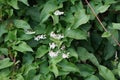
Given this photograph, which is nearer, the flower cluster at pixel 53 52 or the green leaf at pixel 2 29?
the flower cluster at pixel 53 52

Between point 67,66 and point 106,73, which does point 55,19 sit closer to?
point 67,66

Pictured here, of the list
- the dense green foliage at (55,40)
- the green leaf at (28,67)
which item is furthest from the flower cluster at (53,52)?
the green leaf at (28,67)

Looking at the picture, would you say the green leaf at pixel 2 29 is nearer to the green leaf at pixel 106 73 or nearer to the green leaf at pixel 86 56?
the green leaf at pixel 86 56

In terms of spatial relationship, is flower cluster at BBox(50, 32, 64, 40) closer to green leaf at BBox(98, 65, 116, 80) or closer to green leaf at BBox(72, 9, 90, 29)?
green leaf at BBox(72, 9, 90, 29)

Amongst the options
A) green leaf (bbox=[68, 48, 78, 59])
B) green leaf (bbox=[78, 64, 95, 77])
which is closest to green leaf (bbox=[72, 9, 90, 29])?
green leaf (bbox=[68, 48, 78, 59])

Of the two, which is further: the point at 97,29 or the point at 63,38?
the point at 97,29

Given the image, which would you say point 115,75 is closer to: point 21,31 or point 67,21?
point 67,21

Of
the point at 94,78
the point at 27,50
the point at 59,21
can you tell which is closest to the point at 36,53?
the point at 27,50
